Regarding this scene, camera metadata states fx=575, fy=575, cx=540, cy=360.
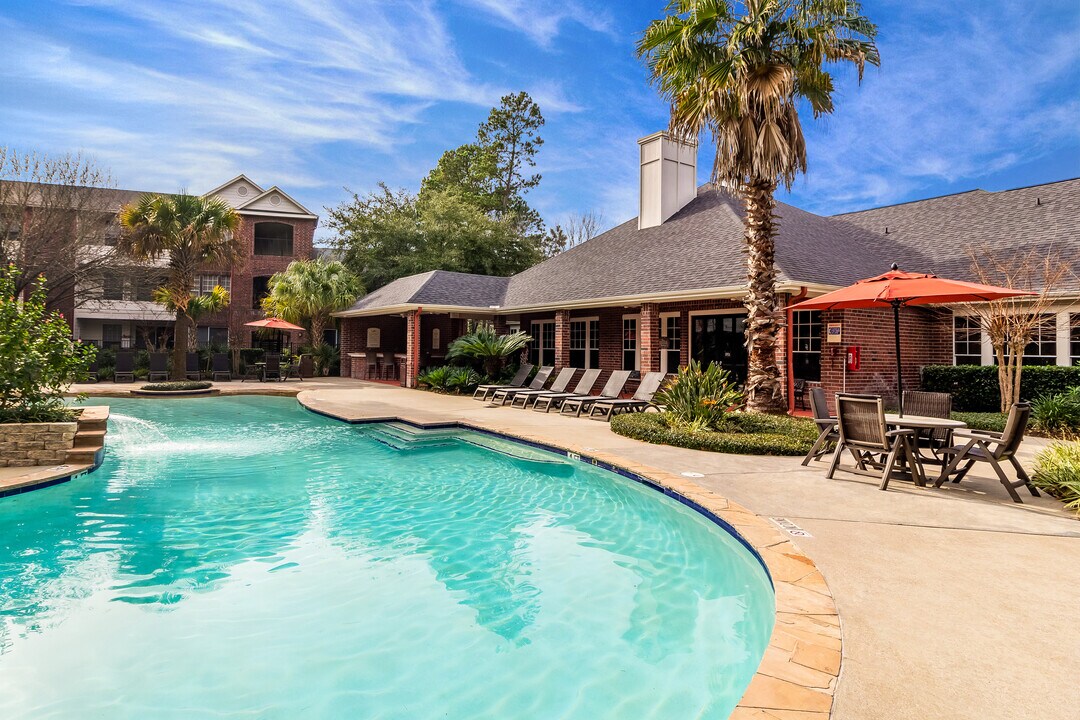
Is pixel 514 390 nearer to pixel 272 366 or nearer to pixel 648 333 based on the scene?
pixel 648 333

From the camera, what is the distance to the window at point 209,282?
103 feet

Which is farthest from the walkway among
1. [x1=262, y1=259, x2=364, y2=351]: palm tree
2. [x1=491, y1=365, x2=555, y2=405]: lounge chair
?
[x1=262, y1=259, x2=364, y2=351]: palm tree

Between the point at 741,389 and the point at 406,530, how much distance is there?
1003 cm

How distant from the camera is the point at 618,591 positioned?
14.2 ft

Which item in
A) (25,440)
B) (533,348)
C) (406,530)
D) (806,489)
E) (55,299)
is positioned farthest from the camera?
(55,299)

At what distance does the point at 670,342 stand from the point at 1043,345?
785 cm

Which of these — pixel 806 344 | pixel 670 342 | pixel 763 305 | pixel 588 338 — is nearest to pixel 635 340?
pixel 670 342

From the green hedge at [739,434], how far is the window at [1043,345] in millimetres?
6309

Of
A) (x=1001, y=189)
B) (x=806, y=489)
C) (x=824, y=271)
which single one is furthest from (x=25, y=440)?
(x=1001, y=189)

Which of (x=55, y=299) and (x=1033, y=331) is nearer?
(x=1033, y=331)

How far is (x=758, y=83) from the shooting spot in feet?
33.1

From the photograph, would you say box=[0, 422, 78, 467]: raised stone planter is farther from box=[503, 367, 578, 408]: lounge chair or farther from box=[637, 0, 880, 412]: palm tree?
box=[637, 0, 880, 412]: palm tree

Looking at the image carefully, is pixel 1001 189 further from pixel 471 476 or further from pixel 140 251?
pixel 140 251

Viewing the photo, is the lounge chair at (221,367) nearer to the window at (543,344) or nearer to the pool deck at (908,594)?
the window at (543,344)
